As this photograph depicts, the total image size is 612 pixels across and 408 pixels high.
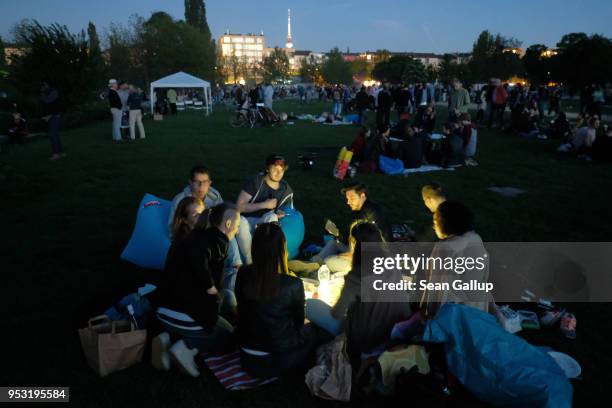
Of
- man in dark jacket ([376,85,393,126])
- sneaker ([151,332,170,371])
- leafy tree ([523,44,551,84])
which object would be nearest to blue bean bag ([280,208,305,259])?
sneaker ([151,332,170,371])

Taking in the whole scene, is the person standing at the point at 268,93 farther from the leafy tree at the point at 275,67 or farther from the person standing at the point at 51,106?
the leafy tree at the point at 275,67

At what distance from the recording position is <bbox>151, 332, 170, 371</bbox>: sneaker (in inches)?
139

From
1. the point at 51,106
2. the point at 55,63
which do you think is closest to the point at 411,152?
the point at 51,106

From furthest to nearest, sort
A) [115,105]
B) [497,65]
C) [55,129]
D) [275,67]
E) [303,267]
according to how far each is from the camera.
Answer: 1. [275,67]
2. [497,65]
3. [115,105]
4. [55,129]
5. [303,267]

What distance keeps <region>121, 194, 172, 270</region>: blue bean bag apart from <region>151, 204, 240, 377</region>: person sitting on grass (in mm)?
1747

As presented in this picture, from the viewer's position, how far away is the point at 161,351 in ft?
11.6

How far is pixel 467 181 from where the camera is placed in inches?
387

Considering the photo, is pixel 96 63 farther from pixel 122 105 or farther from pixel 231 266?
pixel 231 266

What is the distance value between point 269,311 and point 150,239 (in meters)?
2.75

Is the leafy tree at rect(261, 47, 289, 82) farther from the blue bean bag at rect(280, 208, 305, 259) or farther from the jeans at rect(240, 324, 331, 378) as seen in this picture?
the jeans at rect(240, 324, 331, 378)

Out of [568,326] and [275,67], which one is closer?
[568,326]

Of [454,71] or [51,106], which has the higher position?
[454,71]

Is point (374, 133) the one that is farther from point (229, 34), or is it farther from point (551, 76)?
point (229, 34)

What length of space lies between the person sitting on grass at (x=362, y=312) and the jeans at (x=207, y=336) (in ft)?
3.01
